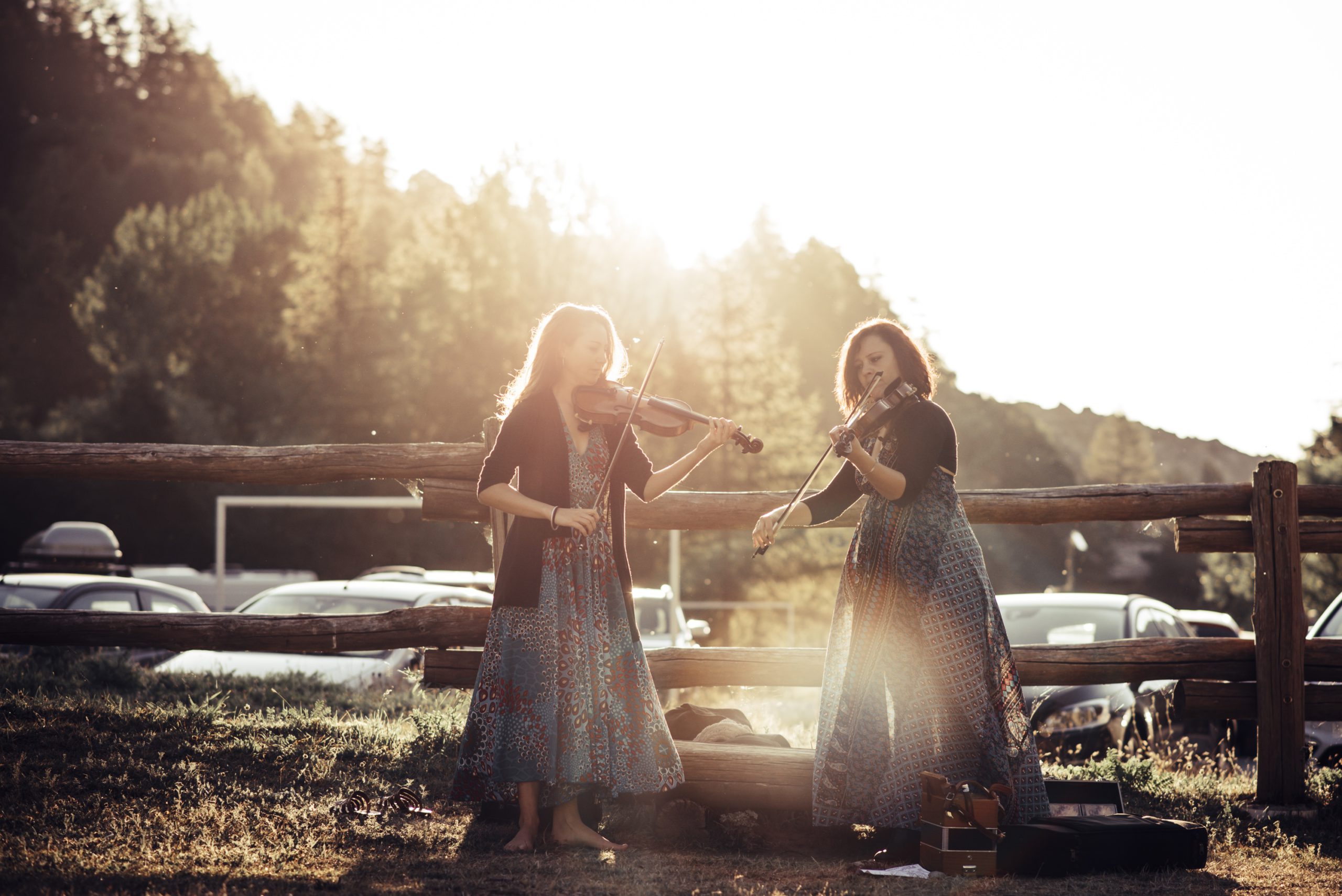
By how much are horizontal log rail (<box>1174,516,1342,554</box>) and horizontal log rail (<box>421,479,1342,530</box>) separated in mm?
54

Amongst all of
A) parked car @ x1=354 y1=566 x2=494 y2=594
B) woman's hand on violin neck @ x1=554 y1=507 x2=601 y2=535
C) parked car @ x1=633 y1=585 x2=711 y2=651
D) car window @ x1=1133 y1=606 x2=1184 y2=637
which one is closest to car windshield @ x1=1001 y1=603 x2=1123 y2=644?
car window @ x1=1133 y1=606 x2=1184 y2=637

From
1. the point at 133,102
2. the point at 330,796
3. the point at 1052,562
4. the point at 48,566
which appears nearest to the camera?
the point at 330,796

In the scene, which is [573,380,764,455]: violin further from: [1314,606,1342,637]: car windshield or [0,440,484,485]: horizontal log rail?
[1314,606,1342,637]: car windshield

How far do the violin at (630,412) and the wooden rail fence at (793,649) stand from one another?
4.21 feet

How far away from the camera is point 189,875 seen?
3742mm

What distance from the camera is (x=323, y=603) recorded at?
31.0 feet

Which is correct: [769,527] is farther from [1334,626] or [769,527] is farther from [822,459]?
[1334,626]

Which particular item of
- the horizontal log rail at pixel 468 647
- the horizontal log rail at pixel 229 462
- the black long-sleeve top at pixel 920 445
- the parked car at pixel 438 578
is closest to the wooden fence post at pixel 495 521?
the horizontal log rail at pixel 229 462

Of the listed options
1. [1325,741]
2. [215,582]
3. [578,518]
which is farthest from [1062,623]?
[215,582]

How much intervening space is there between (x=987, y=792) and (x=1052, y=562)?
54.7m

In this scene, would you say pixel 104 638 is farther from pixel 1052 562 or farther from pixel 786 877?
pixel 1052 562

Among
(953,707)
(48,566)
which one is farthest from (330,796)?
(48,566)

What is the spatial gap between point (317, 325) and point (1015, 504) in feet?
99.3

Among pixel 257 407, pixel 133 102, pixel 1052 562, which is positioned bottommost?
pixel 1052 562
